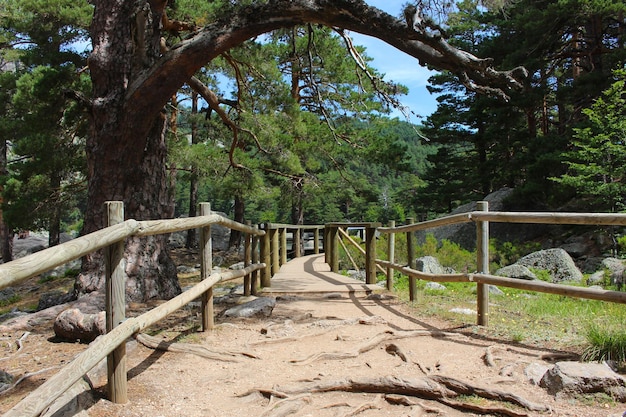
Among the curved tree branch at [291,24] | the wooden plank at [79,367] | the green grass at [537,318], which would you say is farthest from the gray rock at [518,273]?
the wooden plank at [79,367]

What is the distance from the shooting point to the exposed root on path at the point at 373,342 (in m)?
3.96

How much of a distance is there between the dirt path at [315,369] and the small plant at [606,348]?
0.39 m

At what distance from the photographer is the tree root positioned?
4.00m

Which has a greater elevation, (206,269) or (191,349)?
(206,269)

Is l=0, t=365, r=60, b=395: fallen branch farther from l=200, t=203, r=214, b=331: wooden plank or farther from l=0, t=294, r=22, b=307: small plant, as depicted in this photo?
l=0, t=294, r=22, b=307: small plant

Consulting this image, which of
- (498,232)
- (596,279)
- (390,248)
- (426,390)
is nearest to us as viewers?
(426,390)

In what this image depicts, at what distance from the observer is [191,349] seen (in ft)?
13.4

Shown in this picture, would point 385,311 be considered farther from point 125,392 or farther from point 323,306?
point 125,392

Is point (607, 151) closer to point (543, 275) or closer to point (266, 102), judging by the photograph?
point (543, 275)

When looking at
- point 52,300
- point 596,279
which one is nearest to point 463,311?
point 596,279

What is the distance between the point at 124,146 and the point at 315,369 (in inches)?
157

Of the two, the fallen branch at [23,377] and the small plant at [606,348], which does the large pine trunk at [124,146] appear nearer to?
the fallen branch at [23,377]

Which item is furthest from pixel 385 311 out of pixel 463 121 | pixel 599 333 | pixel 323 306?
pixel 463 121

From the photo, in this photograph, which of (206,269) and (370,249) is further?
(370,249)
